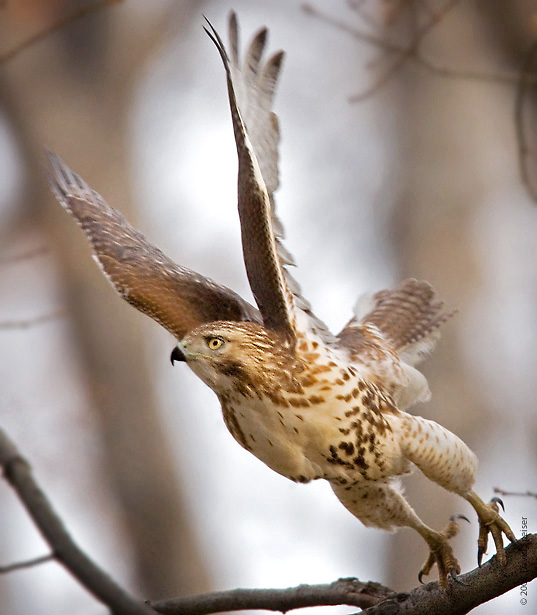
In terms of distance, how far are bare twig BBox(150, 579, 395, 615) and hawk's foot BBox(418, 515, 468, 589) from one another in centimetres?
15

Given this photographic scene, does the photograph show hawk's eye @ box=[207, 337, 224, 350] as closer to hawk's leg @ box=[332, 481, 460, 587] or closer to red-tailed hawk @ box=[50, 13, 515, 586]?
red-tailed hawk @ box=[50, 13, 515, 586]

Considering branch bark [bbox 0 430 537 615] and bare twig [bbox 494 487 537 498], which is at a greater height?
bare twig [bbox 494 487 537 498]

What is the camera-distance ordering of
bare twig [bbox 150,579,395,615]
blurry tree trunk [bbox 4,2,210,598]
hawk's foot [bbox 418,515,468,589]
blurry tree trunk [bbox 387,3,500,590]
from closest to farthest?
hawk's foot [bbox 418,515,468,589] → bare twig [bbox 150,579,395,615] → blurry tree trunk [bbox 387,3,500,590] → blurry tree trunk [bbox 4,2,210,598]

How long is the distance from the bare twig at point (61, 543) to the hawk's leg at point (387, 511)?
3.47ft

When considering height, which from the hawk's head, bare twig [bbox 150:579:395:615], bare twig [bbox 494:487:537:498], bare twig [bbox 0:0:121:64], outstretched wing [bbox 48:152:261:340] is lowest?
bare twig [bbox 150:579:395:615]

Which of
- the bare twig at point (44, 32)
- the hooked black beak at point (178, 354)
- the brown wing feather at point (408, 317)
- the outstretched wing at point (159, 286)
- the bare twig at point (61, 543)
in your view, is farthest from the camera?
the bare twig at point (44, 32)

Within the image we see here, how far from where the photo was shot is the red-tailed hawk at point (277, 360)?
2033 millimetres

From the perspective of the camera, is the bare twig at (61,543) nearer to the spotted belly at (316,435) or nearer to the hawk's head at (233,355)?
the hawk's head at (233,355)

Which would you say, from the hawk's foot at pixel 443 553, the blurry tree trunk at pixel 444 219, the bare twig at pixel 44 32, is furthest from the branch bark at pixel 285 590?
the bare twig at pixel 44 32

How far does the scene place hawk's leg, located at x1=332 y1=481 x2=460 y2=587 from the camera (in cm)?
238

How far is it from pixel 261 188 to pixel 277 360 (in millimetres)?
377

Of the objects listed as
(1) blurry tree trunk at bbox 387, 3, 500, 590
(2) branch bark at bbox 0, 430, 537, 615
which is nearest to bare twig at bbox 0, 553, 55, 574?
(2) branch bark at bbox 0, 430, 537, 615

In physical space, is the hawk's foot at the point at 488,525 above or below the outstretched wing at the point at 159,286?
below

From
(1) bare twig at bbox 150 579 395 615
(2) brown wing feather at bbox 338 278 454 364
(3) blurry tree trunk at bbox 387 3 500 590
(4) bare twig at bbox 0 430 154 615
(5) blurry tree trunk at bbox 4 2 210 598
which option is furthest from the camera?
(5) blurry tree trunk at bbox 4 2 210 598
